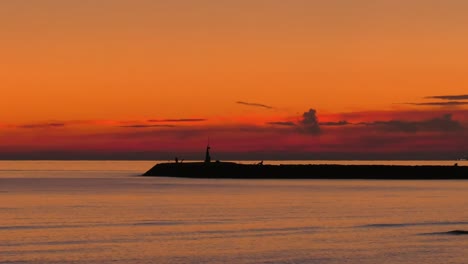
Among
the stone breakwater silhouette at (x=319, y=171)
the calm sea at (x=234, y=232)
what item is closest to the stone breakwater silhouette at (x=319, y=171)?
the stone breakwater silhouette at (x=319, y=171)

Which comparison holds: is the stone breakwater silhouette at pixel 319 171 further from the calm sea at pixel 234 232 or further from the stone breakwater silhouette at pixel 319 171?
the calm sea at pixel 234 232

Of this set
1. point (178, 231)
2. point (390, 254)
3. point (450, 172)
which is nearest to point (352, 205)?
point (178, 231)

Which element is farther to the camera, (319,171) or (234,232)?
(319,171)

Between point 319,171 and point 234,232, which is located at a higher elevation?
point 319,171

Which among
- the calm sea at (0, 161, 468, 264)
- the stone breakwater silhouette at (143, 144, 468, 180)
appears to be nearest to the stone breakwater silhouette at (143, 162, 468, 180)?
the stone breakwater silhouette at (143, 144, 468, 180)

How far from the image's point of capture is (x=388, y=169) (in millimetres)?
166750

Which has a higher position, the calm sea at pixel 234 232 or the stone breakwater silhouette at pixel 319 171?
the stone breakwater silhouette at pixel 319 171

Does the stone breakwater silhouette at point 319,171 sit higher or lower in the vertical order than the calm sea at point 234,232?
higher

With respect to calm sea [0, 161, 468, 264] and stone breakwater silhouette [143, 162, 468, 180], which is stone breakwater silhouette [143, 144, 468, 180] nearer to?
stone breakwater silhouette [143, 162, 468, 180]

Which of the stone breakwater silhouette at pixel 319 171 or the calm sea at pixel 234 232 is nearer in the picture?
the calm sea at pixel 234 232

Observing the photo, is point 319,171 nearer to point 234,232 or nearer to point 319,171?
point 319,171

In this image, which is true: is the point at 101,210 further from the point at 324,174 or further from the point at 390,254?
the point at 324,174

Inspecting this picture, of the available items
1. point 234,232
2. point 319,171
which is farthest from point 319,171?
point 234,232

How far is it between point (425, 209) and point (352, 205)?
291 inches
